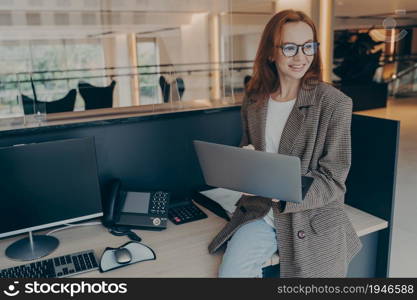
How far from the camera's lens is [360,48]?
36.5 ft

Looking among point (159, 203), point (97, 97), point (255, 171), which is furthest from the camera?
point (97, 97)

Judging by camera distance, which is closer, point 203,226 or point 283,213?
point 283,213

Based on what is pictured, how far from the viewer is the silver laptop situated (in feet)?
4.50

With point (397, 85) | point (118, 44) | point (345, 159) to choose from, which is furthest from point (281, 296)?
point (397, 85)

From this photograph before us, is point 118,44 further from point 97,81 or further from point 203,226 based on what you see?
point 203,226

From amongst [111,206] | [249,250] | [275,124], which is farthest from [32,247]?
[275,124]

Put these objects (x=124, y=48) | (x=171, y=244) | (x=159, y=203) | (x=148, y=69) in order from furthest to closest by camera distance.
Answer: (x=124, y=48)
(x=148, y=69)
(x=159, y=203)
(x=171, y=244)

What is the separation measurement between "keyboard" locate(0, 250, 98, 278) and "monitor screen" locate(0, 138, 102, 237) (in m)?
0.16

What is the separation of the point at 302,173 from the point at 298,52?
464 millimetres

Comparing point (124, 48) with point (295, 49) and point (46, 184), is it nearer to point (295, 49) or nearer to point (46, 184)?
point (46, 184)

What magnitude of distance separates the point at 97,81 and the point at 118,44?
1037 millimetres

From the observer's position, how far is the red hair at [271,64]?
1.58m

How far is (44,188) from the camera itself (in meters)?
1.60

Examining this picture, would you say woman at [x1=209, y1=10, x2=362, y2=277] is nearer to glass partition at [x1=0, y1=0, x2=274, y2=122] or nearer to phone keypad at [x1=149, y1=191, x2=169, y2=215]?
phone keypad at [x1=149, y1=191, x2=169, y2=215]
